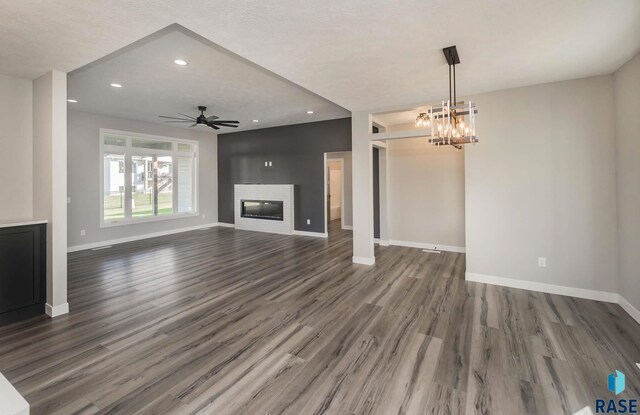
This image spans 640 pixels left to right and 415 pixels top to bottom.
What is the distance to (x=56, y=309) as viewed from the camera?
3170mm

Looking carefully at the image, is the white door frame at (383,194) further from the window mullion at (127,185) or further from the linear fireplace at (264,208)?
the window mullion at (127,185)

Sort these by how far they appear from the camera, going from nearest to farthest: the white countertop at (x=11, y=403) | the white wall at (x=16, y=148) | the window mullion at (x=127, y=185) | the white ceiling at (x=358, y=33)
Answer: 1. the white countertop at (x=11, y=403)
2. the white ceiling at (x=358, y=33)
3. the white wall at (x=16, y=148)
4. the window mullion at (x=127, y=185)

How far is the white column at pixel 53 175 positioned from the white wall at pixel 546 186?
5148 mm

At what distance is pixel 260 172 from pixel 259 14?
21.8 ft

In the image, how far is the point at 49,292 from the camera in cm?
320

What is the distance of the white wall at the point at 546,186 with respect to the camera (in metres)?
3.50

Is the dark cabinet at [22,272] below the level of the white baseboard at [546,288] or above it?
above

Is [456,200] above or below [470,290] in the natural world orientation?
above

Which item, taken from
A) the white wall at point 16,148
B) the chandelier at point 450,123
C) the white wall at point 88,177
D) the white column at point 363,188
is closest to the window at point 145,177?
the white wall at point 88,177

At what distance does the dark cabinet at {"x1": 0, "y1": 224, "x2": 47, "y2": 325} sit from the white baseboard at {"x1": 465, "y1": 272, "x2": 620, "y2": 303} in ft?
17.6

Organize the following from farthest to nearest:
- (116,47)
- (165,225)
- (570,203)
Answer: (165,225)
(570,203)
(116,47)

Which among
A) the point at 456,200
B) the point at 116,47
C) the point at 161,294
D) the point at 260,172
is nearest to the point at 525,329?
the point at 456,200

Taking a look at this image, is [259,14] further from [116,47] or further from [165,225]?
[165,225]

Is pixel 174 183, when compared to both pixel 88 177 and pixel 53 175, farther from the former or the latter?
pixel 53 175
